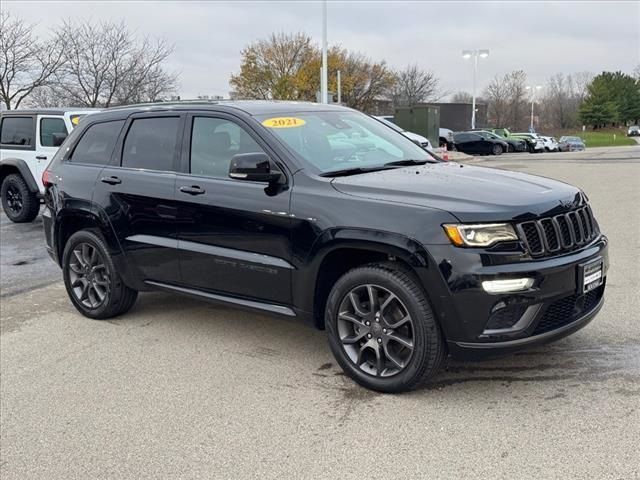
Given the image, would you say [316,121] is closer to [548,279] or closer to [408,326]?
[408,326]

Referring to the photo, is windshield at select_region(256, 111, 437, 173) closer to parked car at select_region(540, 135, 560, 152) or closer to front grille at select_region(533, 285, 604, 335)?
front grille at select_region(533, 285, 604, 335)

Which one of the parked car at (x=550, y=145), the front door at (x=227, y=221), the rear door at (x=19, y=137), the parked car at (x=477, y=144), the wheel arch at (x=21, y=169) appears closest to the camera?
the front door at (x=227, y=221)

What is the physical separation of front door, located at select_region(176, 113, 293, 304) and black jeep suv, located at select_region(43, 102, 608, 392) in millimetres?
11

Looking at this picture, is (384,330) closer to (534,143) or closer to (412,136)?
(412,136)

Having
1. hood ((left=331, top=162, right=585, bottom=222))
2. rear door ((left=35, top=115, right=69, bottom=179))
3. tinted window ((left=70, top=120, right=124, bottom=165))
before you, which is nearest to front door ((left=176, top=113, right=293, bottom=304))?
hood ((left=331, top=162, right=585, bottom=222))

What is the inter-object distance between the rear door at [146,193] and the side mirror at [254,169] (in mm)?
839

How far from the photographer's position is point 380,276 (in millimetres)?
3631

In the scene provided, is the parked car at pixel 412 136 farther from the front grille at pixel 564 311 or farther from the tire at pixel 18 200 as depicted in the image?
the tire at pixel 18 200

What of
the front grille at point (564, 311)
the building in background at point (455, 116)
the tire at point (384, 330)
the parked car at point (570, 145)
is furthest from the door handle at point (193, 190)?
the building in background at point (455, 116)

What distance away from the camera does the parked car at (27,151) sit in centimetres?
1062

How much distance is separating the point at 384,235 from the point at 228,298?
1.43 metres

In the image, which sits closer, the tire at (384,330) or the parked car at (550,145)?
the tire at (384,330)

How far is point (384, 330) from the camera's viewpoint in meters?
3.72

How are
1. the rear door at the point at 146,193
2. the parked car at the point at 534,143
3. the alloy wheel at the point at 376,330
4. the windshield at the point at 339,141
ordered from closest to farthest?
the alloy wheel at the point at 376,330
the windshield at the point at 339,141
the rear door at the point at 146,193
the parked car at the point at 534,143
